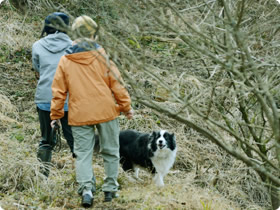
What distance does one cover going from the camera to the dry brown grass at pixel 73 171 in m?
4.16

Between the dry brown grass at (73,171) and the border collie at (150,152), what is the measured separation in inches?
8.9

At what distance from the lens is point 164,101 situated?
745 centimetres

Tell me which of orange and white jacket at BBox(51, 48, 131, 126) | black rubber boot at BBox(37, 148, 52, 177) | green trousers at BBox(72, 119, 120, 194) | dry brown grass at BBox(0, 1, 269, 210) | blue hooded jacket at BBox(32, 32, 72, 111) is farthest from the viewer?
black rubber boot at BBox(37, 148, 52, 177)

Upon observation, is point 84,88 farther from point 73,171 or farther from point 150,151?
point 150,151

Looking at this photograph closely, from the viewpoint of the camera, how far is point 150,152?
5559mm

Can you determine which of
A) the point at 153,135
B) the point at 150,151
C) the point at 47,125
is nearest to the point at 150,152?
the point at 150,151

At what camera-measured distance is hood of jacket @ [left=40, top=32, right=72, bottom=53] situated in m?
4.50

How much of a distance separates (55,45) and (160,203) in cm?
218

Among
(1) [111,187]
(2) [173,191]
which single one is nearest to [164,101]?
(2) [173,191]

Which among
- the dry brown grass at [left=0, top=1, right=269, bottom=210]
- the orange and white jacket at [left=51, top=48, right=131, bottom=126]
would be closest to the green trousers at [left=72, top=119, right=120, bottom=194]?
the orange and white jacket at [left=51, top=48, right=131, bottom=126]

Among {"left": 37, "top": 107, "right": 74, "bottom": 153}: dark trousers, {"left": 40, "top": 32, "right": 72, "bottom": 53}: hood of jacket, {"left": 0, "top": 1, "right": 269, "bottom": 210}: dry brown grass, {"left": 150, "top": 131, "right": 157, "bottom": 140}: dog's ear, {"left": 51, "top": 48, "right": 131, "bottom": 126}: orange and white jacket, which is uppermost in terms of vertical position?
{"left": 40, "top": 32, "right": 72, "bottom": 53}: hood of jacket

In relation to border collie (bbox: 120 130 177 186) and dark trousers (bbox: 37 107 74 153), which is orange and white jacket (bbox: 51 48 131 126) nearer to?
dark trousers (bbox: 37 107 74 153)

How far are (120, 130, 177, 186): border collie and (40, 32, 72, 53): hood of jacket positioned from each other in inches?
72.9

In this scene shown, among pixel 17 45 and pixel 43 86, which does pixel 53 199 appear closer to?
pixel 43 86
